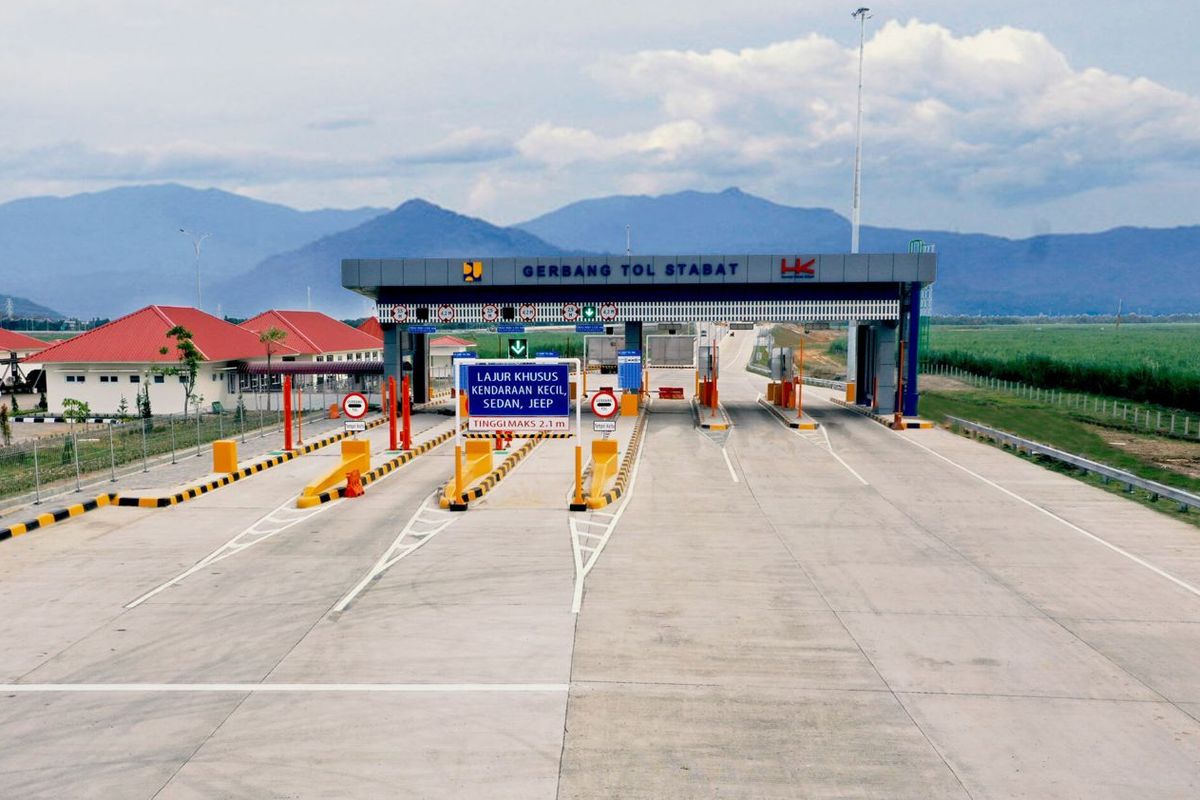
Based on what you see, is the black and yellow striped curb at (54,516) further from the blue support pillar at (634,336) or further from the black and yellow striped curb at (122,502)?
the blue support pillar at (634,336)

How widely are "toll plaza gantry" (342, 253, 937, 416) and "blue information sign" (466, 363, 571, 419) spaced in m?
19.4

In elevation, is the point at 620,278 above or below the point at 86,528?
above

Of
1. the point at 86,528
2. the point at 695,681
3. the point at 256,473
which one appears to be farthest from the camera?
the point at 256,473

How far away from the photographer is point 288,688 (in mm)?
10109

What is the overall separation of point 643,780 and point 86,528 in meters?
15.2

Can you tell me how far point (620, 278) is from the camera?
41.5 m

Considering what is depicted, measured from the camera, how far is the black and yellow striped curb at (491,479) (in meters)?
20.1

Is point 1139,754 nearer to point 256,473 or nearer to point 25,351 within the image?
point 256,473

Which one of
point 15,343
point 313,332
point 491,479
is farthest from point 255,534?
point 15,343

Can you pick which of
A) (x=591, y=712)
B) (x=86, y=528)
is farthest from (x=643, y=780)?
(x=86, y=528)

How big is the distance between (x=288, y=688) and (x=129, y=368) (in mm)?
41027

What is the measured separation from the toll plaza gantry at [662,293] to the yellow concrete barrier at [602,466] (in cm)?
1750

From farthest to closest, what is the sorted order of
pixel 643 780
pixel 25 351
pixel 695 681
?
pixel 25 351 < pixel 695 681 < pixel 643 780

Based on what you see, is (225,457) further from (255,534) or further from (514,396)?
(514,396)
